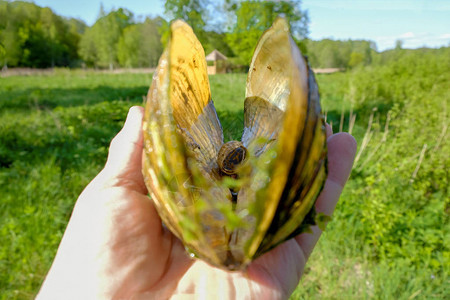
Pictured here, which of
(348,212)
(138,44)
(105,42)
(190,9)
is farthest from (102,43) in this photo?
(348,212)

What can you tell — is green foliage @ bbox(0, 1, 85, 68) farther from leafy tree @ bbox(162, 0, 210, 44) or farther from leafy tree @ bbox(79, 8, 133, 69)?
leafy tree @ bbox(162, 0, 210, 44)

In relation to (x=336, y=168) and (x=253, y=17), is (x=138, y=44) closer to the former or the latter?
(x=253, y=17)

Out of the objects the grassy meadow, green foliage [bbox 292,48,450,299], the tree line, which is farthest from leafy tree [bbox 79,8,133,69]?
green foliage [bbox 292,48,450,299]

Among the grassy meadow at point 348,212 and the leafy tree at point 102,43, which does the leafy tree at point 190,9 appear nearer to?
the grassy meadow at point 348,212

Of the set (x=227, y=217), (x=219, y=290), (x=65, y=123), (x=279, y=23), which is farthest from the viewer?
(x=65, y=123)

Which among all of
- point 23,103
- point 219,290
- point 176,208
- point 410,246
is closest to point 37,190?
point 219,290

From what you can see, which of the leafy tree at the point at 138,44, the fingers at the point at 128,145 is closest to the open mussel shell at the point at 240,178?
the fingers at the point at 128,145

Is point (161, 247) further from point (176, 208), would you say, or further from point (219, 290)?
point (176, 208)
